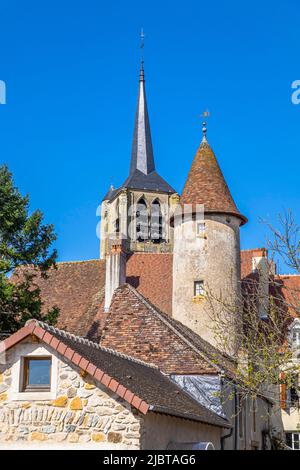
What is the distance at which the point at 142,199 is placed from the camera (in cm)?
6694

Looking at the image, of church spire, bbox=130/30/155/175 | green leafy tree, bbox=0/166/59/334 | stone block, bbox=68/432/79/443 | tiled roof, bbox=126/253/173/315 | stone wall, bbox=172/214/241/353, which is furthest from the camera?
church spire, bbox=130/30/155/175

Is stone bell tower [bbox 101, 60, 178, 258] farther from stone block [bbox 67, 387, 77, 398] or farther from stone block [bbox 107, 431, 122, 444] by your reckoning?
stone block [bbox 107, 431, 122, 444]

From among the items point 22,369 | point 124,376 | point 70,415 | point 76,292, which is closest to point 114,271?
point 76,292

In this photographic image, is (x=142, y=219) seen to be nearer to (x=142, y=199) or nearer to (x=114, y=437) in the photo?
(x=142, y=199)

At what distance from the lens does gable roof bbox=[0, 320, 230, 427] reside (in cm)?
1199

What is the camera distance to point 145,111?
6500 cm

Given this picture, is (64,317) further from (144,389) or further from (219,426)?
(144,389)

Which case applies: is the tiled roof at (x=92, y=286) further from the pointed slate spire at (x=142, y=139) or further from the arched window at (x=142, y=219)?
the pointed slate spire at (x=142, y=139)

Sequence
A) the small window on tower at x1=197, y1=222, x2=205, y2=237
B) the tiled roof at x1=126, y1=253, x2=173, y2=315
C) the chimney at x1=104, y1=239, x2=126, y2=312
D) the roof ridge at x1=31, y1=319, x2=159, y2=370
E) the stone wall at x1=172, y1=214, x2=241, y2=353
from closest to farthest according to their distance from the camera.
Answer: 1. the roof ridge at x1=31, y1=319, x2=159, y2=370
2. the stone wall at x1=172, y1=214, x2=241, y2=353
3. the small window on tower at x1=197, y1=222, x2=205, y2=237
4. the chimney at x1=104, y1=239, x2=126, y2=312
5. the tiled roof at x1=126, y1=253, x2=173, y2=315

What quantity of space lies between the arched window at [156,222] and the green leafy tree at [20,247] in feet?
127

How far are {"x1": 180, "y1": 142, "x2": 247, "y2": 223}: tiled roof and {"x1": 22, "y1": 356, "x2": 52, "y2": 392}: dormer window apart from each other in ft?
51.4

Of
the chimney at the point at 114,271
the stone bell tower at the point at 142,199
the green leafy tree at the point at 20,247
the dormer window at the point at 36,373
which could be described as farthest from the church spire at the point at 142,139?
the dormer window at the point at 36,373

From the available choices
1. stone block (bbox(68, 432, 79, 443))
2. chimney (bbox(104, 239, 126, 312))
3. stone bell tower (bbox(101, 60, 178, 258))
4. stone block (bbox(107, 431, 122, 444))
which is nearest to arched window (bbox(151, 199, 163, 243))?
stone bell tower (bbox(101, 60, 178, 258))
